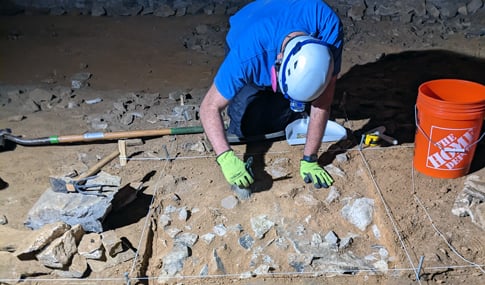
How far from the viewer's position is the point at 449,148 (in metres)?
3.53

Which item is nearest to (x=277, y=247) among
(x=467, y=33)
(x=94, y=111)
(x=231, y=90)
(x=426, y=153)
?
(x=231, y=90)

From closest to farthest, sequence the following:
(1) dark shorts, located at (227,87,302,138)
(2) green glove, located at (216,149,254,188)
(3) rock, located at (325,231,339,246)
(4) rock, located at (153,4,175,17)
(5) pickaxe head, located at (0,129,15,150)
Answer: (3) rock, located at (325,231,339,246) < (2) green glove, located at (216,149,254,188) < (1) dark shorts, located at (227,87,302,138) < (5) pickaxe head, located at (0,129,15,150) < (4) rock, located at (153,4,175,17)

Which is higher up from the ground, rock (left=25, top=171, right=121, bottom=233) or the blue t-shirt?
the blue t-shirt

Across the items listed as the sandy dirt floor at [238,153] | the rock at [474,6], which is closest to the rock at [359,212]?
the sandy dirt floor at [238,153]

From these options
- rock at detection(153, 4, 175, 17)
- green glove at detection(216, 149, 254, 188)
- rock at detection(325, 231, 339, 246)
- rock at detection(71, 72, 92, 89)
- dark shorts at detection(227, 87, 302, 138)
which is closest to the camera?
rock at detection(325, 231, 339, 246)

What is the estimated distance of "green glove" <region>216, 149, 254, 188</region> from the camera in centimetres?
356

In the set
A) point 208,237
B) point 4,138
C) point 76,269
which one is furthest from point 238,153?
point 4,138

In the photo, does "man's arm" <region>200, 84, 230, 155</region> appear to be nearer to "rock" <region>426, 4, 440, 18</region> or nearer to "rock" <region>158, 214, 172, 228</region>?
"rock" <region>158, 214, 172, 228</region>

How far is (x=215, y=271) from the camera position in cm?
309

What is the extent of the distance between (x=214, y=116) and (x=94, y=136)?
133 cm

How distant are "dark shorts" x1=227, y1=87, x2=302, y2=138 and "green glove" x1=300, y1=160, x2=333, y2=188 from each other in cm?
69

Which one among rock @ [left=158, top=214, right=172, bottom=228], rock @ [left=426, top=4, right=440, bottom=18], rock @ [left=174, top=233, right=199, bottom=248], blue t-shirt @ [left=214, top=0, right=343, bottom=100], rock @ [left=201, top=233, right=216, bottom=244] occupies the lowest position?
rock @ [left=174, top=233, right=199, bottom=248]

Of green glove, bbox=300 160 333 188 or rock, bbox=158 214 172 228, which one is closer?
rock, bbox=158 214 172 228

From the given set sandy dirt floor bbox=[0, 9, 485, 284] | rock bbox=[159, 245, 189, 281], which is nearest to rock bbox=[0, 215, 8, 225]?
sandy dirt floor bbox=[0, 9, 485, 284]
